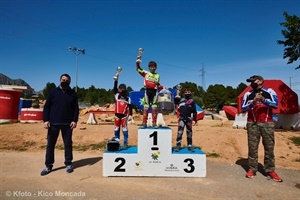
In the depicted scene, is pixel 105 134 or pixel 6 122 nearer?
pixel 105 134

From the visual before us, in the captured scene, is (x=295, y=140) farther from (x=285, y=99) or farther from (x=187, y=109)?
(x=187, y=109)

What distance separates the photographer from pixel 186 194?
4922mm

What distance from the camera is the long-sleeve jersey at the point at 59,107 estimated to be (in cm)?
635

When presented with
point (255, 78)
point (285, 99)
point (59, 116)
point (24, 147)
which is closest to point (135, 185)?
point (59, 116)

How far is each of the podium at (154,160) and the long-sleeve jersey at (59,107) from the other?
139cm

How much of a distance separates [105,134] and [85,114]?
18.1m

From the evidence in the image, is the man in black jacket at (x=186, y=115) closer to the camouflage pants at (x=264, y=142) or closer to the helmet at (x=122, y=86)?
the camouflage pants at (x=264, y=142)

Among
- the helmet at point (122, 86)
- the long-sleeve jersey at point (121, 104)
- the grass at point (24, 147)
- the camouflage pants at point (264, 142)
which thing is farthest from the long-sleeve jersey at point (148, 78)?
the grass at point (24, 147)

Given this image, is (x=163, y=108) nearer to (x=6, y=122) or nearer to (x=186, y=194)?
(x=186, y=194)

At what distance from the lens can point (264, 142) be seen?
20.2 feet

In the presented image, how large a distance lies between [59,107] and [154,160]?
2.77m

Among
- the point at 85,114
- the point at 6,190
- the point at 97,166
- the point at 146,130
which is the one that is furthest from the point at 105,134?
the point at 85,114

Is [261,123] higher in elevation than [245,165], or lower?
higher

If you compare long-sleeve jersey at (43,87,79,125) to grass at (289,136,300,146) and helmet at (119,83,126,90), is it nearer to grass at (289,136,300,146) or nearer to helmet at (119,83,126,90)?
helmet at (119,83,126,90)
